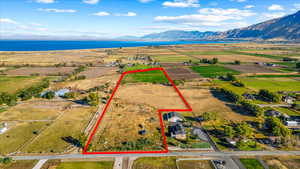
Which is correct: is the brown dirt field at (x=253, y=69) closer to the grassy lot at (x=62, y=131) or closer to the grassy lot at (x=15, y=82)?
the grassy lot at (x=62, y=131)

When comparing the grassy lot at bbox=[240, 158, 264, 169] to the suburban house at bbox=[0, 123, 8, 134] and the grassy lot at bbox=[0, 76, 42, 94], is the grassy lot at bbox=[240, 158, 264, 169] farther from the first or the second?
the grassy lot at bbox=[0, 76, 42, 94]

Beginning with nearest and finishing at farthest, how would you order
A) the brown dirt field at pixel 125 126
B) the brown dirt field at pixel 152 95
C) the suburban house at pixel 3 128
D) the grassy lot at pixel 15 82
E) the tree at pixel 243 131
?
1. the brown dirt field at pixel 125 126
2. the tree at pixel 243 131
3. the suburban house at pixel 3 128
4. the brown dirt field at pixel 152 95
5. the grassy lot at pixel 15 82

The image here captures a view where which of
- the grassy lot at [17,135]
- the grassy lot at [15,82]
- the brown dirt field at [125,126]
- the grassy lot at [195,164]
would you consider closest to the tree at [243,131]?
the grassy lot at [195,164]

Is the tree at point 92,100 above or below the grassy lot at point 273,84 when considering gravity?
below

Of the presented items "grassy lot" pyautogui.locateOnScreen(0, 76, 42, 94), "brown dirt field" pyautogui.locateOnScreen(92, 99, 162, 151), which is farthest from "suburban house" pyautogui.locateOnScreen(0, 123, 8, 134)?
"grassy lot" pyautogui.locateOnScreen(0, 76, 42, 94)

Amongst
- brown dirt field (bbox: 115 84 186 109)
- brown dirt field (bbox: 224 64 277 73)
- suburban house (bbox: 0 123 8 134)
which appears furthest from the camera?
brown dirt field (bbox: 224 64 277 73)

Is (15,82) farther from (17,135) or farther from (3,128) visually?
(17,135)

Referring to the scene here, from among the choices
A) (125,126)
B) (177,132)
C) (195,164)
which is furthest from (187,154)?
(125,126)
